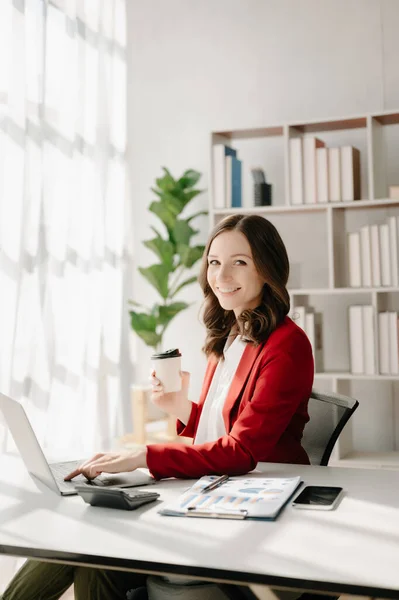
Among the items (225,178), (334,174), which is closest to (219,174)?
(225,178)

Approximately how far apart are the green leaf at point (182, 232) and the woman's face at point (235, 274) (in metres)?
2.29

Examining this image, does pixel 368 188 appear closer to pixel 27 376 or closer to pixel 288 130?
pixel 288 130

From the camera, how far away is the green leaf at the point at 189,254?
426cm

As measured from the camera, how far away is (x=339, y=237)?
410 centimetres

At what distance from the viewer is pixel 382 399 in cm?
422

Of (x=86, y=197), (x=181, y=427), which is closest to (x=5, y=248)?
(x=86, y=197)

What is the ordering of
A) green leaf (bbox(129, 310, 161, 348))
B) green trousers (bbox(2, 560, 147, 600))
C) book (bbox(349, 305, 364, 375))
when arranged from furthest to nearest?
green leaf (bbox(129, 310, 161, 348)) < book (bbox(349, 305, 364, 375)) < green trousers (bbox(2, 560, 147, 600))

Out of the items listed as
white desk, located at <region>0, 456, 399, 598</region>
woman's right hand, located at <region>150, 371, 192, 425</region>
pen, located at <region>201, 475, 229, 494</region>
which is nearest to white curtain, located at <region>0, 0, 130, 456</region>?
woman's right hand, located at <region>150, 371, 192, 425</region>

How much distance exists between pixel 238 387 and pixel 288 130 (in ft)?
7.95

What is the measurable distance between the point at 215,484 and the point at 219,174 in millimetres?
2836

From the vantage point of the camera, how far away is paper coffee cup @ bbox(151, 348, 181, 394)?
1.86 m

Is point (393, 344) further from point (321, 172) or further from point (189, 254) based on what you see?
point (189, 254)

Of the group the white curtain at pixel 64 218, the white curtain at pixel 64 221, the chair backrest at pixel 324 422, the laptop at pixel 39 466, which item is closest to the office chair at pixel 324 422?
the chair backrest at pixel 324 422

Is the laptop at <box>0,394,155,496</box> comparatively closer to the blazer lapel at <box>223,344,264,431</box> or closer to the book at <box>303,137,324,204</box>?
the blazer lapel at <box>223,344,264,431</box>
